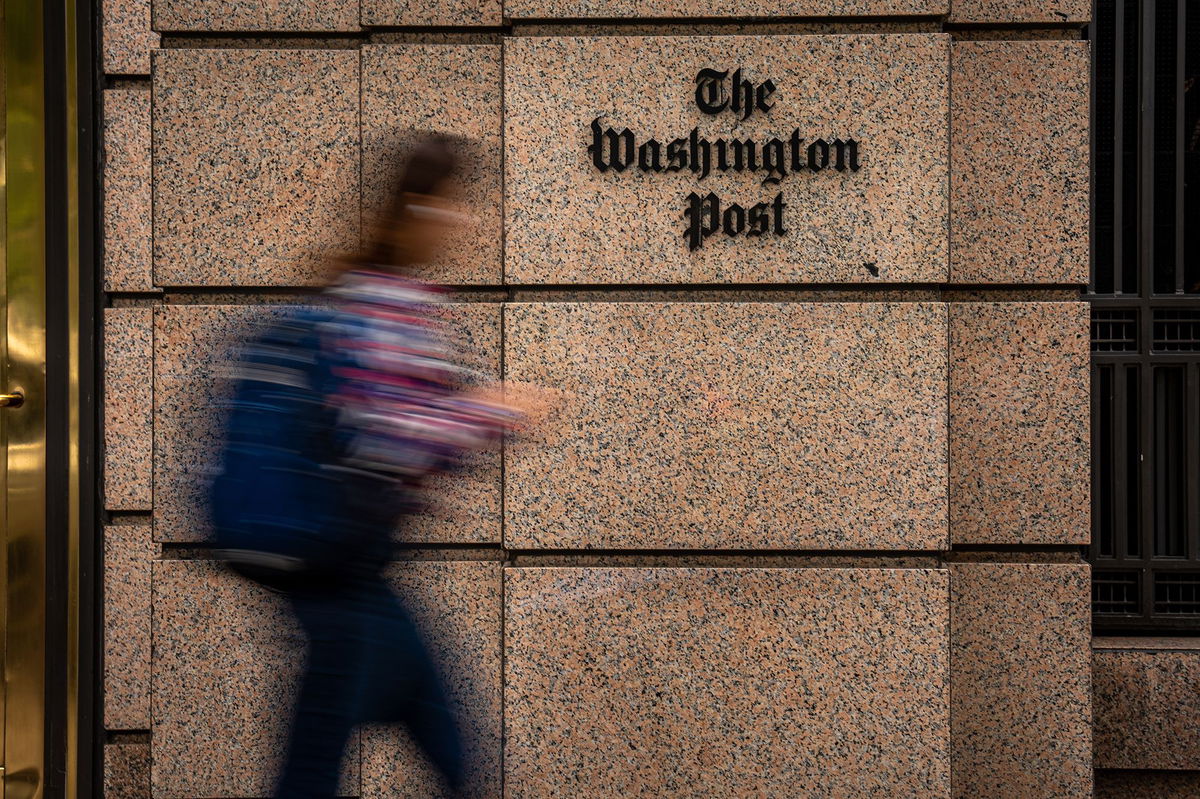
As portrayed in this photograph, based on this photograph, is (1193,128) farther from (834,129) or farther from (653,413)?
(653,413)

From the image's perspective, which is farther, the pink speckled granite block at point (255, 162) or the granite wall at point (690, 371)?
the pink speckled granite block at point (255, 162)

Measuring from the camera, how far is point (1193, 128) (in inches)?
173

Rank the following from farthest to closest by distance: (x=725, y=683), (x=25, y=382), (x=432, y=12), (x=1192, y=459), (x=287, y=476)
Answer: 1. (x=1192, y=459)
2. (x=25, y=382)
3. (x=432, y=12)
4. (x=725, y=683)
5. (x=287, y=476)

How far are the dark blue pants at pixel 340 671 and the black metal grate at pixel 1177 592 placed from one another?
3.64m

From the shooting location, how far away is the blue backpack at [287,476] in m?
2.31

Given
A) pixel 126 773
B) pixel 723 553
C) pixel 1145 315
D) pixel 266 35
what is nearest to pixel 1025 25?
pixel 1145 315

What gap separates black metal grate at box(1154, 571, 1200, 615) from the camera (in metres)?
4.32

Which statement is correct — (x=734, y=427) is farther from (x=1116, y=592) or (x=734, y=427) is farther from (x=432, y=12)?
(x=1116, y=592)

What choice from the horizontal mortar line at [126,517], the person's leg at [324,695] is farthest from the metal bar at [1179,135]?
the horizontal mortar line at [126,517]

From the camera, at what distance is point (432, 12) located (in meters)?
3.67

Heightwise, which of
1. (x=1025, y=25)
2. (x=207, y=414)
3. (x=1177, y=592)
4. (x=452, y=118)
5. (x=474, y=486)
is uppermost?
(x=1025, y=25)

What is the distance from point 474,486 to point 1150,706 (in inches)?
124

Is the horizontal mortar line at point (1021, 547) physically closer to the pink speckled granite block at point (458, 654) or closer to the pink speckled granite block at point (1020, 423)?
the pink speckled granite block at point (1020, 423)

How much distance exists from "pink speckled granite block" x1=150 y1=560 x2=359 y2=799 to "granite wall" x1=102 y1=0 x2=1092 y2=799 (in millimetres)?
13
